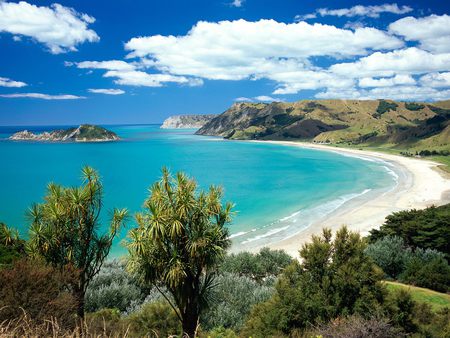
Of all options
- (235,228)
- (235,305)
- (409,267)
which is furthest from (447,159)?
(235,305)

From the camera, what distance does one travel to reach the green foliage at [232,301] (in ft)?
56.7

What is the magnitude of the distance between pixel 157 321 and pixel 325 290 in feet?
A: 25.2

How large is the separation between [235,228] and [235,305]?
34789 millimetres

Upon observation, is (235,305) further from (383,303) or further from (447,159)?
(447,159)

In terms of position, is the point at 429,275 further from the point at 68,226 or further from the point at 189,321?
the point at 68,226

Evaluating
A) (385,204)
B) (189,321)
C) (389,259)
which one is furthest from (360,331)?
(385,204)

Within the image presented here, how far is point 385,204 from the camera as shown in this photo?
67.0 meters

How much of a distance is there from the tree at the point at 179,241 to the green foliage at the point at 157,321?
1.59 m

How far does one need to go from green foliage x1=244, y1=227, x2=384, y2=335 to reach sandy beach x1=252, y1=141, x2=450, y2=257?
26.1 metres

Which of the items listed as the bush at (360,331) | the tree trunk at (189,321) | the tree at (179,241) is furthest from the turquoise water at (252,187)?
the bush at (360,331)

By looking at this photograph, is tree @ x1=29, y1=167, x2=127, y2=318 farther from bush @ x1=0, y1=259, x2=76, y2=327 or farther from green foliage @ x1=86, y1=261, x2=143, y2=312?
green foliage @ x1=86, y1=261, x2=143, y2=312

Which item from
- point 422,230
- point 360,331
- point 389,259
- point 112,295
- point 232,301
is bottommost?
point 389,259

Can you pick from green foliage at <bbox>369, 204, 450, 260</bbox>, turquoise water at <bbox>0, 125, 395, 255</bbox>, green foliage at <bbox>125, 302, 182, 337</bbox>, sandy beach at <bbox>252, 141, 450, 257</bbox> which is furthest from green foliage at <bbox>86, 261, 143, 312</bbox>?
green foliage at <bbox>369, 204, 450, 260</bbox>

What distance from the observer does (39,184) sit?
93.4 m
